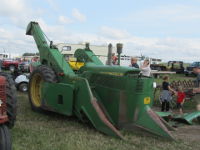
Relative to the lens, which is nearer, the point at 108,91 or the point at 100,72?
the point at 108,91

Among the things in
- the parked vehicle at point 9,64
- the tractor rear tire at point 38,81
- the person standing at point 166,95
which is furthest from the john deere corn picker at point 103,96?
the parked vehicle at point 9,64

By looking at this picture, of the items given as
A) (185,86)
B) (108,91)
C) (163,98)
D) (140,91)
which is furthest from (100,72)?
(185,86)

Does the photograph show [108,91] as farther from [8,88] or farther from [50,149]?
[8,88]

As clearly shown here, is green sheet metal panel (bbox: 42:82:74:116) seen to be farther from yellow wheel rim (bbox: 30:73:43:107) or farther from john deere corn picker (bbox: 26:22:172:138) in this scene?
yellow wheel rim (bbox: 30:73:43:107)

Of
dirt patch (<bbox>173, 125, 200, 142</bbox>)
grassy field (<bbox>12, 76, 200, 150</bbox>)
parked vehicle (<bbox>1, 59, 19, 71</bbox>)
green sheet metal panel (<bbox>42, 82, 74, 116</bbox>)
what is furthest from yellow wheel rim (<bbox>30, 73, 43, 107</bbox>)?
parked vehicle (<bbox>1, 59, 19, 71</bbox>)

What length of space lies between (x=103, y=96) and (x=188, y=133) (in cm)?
193

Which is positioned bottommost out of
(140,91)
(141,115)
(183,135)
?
(183,135)

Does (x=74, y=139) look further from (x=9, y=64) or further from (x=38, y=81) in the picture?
(x=9, y=64)

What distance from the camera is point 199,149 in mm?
5664

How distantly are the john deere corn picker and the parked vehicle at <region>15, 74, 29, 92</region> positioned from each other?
447cm

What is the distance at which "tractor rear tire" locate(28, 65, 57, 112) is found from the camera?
769 centimetres

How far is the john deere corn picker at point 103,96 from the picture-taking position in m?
6.19

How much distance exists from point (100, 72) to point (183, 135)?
2102 millimetres

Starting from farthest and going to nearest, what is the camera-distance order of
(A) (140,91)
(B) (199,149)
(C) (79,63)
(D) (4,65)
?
(D) (4,65), (C) (79,63), (A) (140,91), (B) (199,149)
